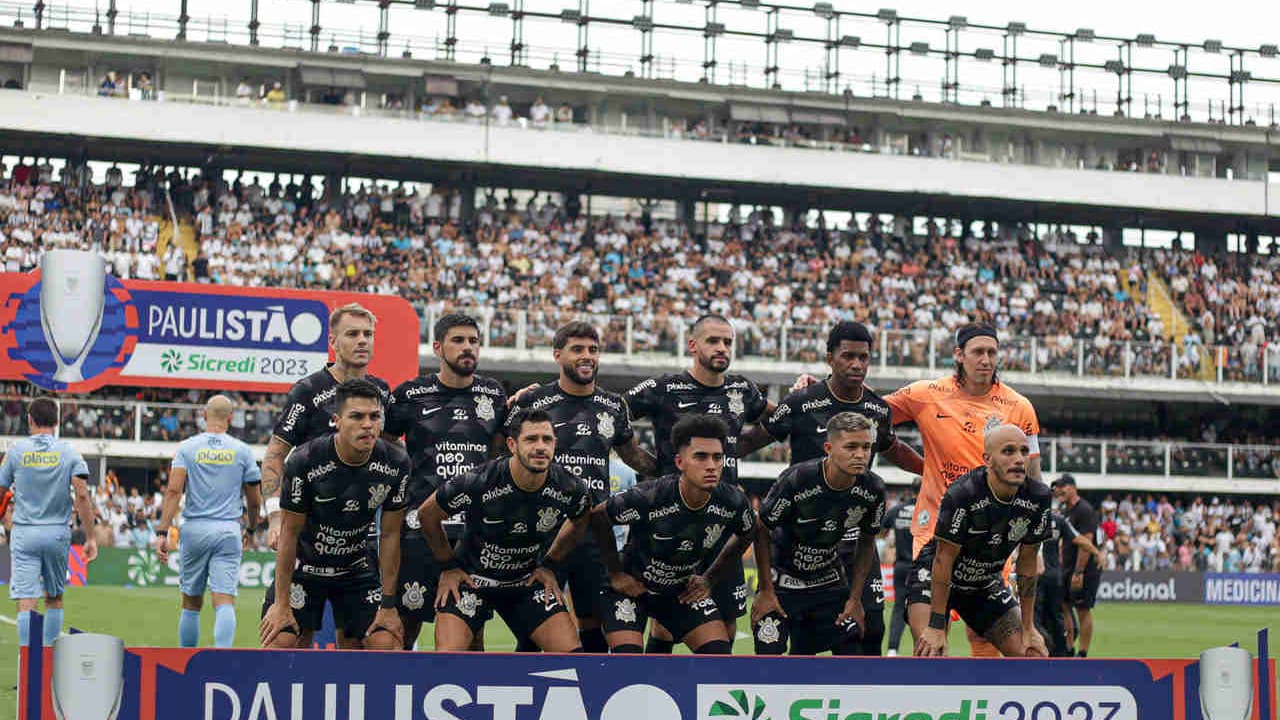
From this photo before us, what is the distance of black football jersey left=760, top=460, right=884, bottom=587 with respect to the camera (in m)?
10.3

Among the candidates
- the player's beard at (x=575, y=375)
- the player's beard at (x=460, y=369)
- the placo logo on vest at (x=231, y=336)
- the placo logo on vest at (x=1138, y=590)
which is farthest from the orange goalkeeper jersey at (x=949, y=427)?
the placo logo on vest at (x=1138, y=590)

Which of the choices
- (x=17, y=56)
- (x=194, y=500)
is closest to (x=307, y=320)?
(x=194, y=500)

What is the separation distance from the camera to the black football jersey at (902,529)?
690 inches

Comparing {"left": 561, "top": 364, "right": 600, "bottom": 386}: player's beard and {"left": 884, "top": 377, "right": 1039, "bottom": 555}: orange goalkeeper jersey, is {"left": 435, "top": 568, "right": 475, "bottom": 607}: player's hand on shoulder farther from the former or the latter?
{"left": 884, "top": 377, "right": 1039, "bottom": 555}: orange goalkeeper jersey

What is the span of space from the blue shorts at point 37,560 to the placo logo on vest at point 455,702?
5755 millimetres

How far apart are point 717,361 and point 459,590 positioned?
2.32m

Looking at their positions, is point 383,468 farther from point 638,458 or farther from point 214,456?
point 214,456

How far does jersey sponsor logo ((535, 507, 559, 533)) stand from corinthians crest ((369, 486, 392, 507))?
0.92 m

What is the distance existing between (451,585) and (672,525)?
1.42 metres

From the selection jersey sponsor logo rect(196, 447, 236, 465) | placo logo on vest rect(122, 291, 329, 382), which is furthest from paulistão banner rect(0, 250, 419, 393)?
jersey sponsor logo rect(196, 447, 236, 465)

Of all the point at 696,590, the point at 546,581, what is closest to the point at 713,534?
the point at 696,590

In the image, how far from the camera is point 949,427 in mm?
11000

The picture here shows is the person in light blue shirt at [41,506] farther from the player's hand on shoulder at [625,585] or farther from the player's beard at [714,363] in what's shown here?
the player's beard at [714,363]

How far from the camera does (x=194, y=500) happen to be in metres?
13.2
